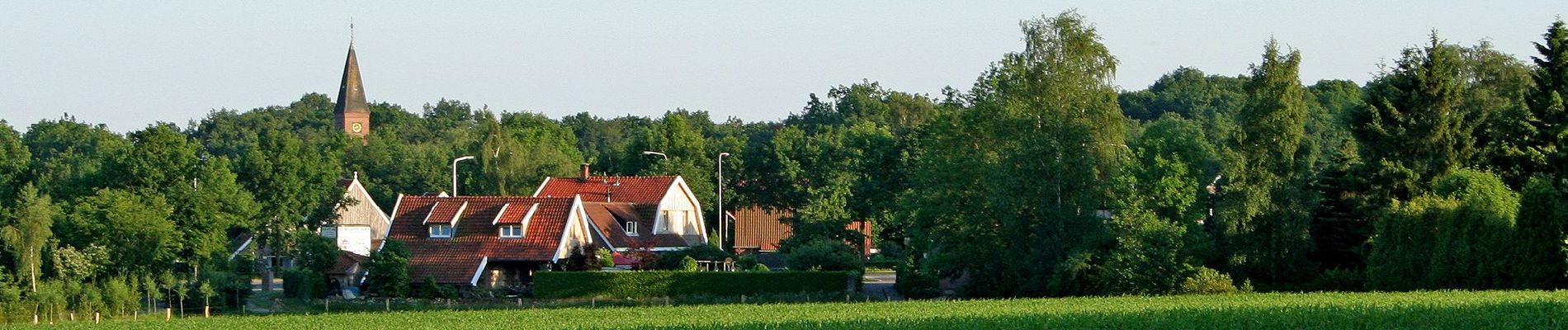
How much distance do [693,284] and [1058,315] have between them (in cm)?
2409

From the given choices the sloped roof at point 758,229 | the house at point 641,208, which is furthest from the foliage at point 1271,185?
the sloped roof at point 758,229

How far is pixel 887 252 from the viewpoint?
7781 centimetres

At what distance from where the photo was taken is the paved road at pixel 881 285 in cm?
5709

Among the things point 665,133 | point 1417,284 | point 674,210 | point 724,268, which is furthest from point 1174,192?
point 665,133

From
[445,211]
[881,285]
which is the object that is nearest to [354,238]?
[445,211]

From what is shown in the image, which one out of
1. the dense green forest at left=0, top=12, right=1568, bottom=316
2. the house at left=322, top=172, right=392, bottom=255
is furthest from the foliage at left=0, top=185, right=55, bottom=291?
the house at left=322, top=172, right=392, bottom=255

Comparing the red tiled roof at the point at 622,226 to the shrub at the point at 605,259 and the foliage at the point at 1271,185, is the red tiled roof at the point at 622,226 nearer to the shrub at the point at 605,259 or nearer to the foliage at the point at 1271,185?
the shrub at the point at 605,259

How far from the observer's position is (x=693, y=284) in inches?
2259

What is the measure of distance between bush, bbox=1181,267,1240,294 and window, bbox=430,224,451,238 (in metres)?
26.8

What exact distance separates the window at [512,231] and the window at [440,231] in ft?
6.34

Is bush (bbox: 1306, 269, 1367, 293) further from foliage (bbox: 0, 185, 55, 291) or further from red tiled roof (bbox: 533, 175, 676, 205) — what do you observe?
foliage (bbox: 0, 185, 55, 291)

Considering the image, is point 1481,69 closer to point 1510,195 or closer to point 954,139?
point 1510,195

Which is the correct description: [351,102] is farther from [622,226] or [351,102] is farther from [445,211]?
[445,211]

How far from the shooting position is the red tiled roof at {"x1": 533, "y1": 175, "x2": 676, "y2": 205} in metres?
80.4
